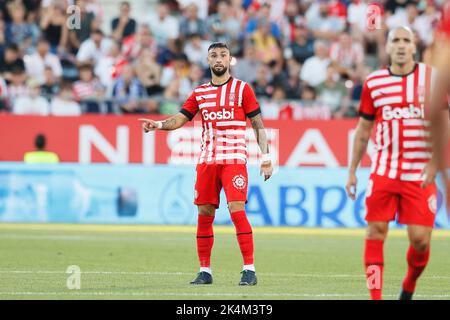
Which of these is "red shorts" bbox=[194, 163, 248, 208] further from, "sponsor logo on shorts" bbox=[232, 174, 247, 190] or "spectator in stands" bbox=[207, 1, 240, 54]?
"spectator in stands" bbox=[207, 1, 240, 54]

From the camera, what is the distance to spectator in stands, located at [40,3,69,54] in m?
23.6

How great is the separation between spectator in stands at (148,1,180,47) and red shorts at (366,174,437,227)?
16.0 m

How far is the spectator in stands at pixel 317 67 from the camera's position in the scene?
23250 millimetres

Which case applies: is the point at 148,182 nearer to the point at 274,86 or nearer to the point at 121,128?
the point at 121,128

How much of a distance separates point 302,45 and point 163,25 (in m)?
3.12

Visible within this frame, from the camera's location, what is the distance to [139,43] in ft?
77.0

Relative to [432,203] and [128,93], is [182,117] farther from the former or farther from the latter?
[128,93]

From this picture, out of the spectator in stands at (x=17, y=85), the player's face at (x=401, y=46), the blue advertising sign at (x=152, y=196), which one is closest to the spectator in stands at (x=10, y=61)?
the spectator in stands at (x=17, y=85)

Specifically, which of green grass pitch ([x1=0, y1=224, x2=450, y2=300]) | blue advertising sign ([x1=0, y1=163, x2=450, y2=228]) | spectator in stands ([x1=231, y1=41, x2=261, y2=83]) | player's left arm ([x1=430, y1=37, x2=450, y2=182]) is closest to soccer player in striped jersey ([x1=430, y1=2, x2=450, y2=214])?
player's left arm ([x1=430, y1=37, x2=450, y2=182])

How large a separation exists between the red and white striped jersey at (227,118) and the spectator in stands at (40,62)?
1249cm

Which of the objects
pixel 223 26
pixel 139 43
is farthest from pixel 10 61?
pixel 223 26

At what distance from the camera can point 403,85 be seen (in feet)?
27.9
